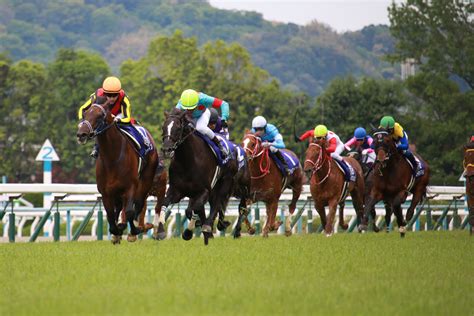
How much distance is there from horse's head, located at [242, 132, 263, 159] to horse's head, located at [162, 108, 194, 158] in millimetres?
4266

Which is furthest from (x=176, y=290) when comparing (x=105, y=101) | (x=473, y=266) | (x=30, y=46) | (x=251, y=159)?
(x=30, y=46)

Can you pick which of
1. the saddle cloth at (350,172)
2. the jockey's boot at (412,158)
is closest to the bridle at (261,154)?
the saddle cloth at (350,172)

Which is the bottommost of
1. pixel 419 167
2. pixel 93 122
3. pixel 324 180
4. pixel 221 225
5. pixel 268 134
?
pixel 221 225

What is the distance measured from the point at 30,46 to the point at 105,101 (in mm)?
170068

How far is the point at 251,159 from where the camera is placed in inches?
796

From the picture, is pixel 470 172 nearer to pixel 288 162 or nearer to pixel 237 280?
pixel 288 162

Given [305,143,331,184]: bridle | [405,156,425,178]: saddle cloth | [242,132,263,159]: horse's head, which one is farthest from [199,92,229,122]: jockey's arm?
[405,156,425,178]: saddle cloth

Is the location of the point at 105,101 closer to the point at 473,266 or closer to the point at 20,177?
the point at 473,266

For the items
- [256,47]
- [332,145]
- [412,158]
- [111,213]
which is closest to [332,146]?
[332,145]

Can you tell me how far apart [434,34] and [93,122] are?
3868cm

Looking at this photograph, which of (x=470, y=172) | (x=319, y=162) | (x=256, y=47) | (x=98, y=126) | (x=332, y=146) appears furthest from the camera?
(x=256, y=47)

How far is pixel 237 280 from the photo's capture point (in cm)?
1093

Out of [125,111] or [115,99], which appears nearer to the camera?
[115,99]

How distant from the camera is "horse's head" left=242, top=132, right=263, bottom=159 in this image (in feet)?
66.2
